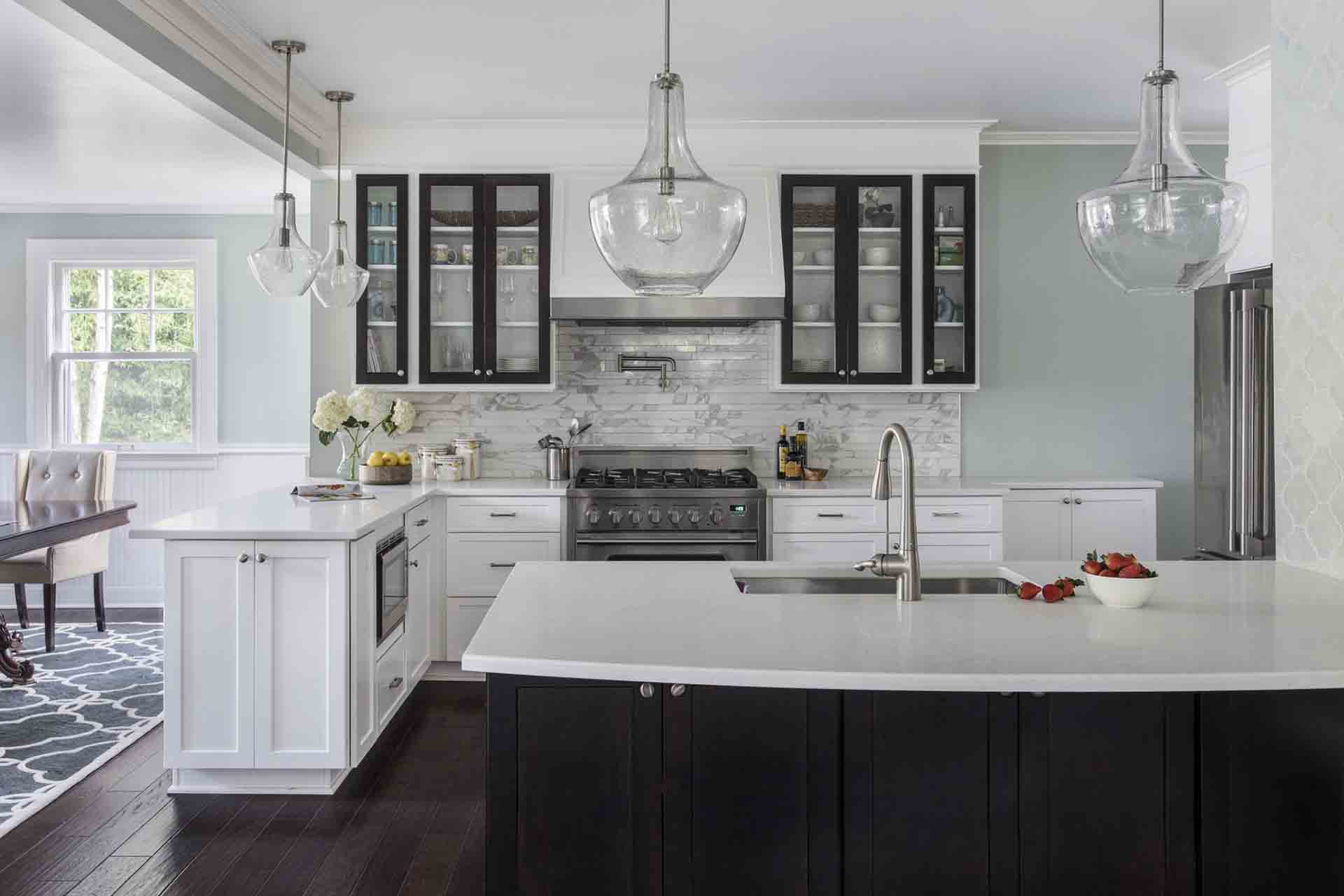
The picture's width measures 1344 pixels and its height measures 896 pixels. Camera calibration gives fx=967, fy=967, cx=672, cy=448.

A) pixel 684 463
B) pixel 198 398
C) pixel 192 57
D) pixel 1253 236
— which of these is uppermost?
pixel 192 57

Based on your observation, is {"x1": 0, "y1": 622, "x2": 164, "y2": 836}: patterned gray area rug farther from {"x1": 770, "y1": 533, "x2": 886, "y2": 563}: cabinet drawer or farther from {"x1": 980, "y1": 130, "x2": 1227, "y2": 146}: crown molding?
{"x1": 980, "y1": 130, "x2": 1227, "y2": 146}: crown molding

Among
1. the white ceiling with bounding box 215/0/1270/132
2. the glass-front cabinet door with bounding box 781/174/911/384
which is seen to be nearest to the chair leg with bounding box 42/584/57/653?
the white ceiling with bounding box 215/0/1270/132

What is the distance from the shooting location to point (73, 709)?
405 centimetres

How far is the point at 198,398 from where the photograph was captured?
608 centimetres

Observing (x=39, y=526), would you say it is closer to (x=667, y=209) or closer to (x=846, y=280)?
(x=667, y=209)

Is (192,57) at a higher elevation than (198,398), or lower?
higher

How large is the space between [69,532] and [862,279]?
3731 millimetres

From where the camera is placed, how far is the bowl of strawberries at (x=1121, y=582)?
2.06 meters

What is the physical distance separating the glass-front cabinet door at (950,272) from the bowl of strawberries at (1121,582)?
2.70 m

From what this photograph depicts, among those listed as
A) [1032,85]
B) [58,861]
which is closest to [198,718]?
[58,861]

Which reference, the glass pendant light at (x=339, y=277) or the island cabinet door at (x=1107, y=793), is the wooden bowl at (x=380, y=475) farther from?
the island cabinet door at (x=1107, y=793)

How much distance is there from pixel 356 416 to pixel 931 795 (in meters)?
3.37

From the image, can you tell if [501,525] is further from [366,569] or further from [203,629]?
[203,629]

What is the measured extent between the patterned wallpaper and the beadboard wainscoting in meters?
5.20
